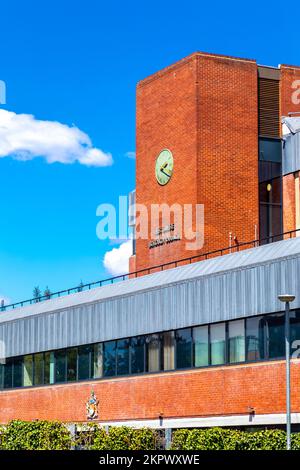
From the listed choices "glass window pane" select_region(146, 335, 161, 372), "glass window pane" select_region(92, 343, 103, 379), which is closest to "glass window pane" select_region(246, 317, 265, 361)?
"glass window pane" select_region(146, 335, 161, 372)

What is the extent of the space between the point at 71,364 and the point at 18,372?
6493 millimetres

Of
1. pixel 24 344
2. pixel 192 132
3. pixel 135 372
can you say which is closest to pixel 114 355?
pixel 135 372

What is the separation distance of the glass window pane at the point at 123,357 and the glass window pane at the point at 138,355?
55 centimetres

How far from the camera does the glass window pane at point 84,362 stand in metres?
57.1

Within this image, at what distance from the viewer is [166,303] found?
50562 millimetres

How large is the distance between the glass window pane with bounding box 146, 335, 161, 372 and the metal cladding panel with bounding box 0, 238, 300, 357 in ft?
1.55

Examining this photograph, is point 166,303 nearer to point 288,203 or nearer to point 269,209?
point 288,203

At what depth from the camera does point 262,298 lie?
44219 millimetres

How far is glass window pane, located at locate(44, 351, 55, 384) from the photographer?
199ft

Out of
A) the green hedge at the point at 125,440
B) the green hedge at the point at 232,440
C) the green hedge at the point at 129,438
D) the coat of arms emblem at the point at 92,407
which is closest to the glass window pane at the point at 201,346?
the green hedge at the point at 129,438

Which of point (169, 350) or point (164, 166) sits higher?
point (164, 166)

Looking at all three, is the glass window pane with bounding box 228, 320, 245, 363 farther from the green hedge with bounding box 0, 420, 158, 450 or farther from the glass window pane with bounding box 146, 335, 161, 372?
the glass window pane with bounding box 146, 335, 161, 372

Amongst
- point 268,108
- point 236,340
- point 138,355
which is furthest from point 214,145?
point 236,340

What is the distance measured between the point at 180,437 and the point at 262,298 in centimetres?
764
